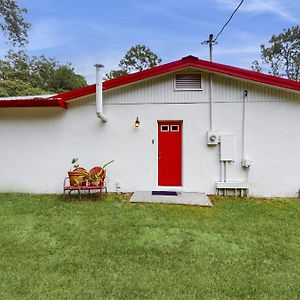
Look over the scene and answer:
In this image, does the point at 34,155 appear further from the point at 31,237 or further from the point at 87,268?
the point at 87,268

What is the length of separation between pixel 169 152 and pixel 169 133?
557 mm

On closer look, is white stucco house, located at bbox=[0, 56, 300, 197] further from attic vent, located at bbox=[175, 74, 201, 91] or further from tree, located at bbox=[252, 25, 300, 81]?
tree, located at bbox=[252, 25, 300, 81]

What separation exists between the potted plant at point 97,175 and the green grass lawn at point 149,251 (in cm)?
71

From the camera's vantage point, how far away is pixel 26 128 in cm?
873

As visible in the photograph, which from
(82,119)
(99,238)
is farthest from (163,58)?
(99,238)

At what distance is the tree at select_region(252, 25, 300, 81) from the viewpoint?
35.4 meters

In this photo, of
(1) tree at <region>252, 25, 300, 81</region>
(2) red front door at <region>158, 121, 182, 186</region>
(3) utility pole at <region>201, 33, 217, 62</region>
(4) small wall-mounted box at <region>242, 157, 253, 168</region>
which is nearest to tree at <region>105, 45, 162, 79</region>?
(1) tree at <region>252, 25, 300, 81</region>

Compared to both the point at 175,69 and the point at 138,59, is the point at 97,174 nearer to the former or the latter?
the point at 175,69

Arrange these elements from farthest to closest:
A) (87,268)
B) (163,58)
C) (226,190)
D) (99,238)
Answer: (163,58), (226,190), (99,238), (87,268)

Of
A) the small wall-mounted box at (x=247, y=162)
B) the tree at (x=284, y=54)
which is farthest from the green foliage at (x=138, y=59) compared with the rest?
the small wall-mounted box at (x=247, y=162)

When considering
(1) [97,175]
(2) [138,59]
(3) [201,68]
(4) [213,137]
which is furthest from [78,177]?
(2) [138,59]

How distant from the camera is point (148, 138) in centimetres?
845

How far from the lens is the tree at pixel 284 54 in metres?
35.4

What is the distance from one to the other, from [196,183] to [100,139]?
309 centimetres
